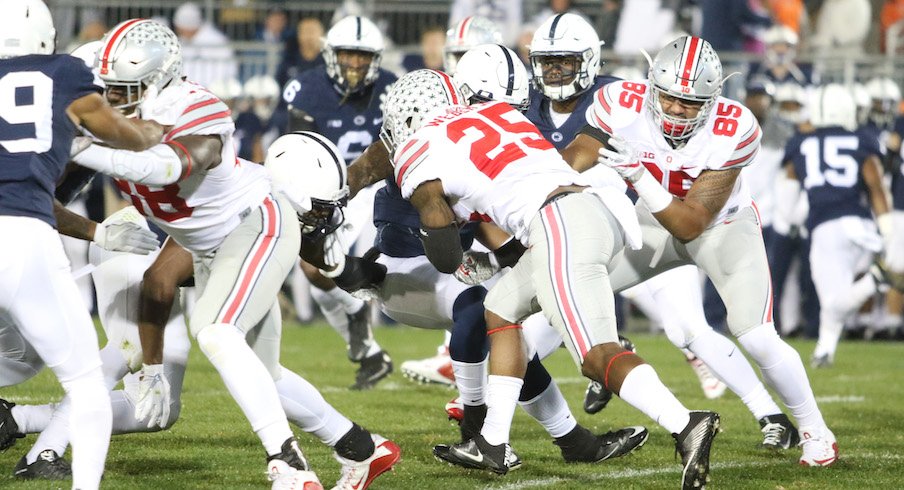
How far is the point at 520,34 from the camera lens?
11.4 m

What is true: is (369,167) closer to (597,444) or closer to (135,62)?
(135,62)

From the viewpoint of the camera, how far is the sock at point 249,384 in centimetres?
417

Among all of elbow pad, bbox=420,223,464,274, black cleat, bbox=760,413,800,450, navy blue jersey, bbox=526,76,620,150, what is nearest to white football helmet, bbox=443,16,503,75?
navy blue jersey, bbox=526,76,620,150

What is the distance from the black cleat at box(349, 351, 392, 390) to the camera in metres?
7.31

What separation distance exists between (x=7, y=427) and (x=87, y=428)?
108cm

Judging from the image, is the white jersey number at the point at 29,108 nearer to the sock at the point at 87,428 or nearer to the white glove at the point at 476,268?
the sock at the point at 87,428

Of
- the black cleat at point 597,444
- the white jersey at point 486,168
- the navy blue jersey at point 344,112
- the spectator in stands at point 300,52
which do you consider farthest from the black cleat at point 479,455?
the spectator in stands at point 300,52

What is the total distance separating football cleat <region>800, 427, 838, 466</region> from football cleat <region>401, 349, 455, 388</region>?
95.1 inches

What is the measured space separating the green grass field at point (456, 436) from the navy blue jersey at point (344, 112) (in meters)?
1.40

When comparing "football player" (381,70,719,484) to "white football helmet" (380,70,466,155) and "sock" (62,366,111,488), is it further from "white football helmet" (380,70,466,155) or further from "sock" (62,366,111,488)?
"sock" (62,366,111,488)

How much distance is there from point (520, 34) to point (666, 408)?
7.62m

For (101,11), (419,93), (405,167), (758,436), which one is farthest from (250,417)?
(101,11)

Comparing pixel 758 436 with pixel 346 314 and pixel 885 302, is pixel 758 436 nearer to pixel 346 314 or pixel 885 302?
pixel 346 314

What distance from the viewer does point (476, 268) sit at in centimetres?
495
